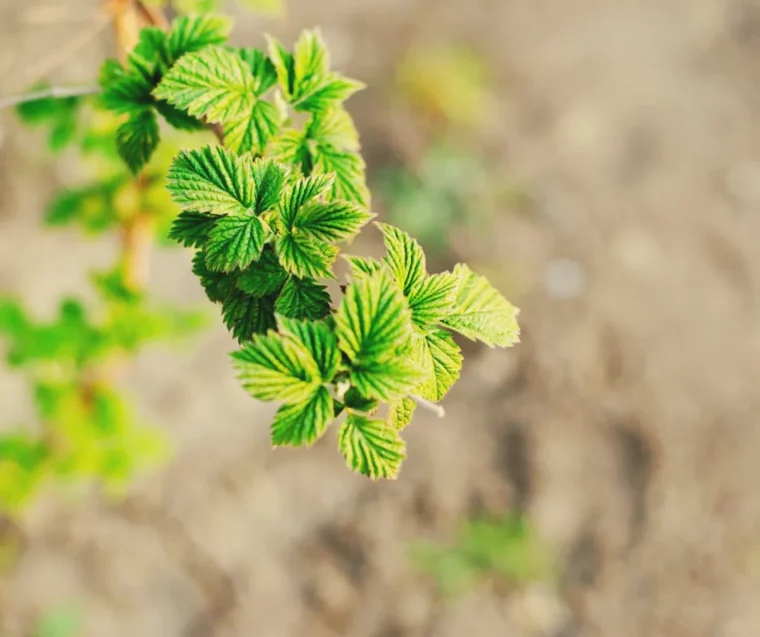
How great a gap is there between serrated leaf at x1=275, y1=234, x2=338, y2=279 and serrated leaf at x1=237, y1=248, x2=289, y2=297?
0.02 meters

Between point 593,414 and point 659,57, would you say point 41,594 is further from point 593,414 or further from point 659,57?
point 659,57

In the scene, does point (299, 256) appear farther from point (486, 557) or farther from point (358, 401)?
point (486, 557)

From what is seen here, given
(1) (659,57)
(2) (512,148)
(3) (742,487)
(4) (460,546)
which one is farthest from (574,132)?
(4) (460,546)

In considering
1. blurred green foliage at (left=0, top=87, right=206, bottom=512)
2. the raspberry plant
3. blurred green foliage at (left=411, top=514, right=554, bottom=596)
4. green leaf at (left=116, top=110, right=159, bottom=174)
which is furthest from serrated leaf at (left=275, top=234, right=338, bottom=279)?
blurred green foliage at (left=411, top=514, right=554, bottom=596)

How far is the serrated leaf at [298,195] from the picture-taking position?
2.46ft

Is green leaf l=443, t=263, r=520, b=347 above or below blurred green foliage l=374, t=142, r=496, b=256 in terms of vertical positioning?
below

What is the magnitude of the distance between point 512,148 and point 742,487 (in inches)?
71.1

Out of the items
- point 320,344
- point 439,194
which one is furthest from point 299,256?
point 439,194

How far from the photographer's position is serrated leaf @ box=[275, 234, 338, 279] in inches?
29.0

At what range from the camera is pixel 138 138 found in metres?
0.96

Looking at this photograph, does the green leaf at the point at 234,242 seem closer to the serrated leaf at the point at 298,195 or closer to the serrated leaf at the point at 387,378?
the serrated leaf at the point at 298,195

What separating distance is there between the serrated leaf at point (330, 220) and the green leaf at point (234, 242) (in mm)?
49

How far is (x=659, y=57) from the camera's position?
3.62 meters

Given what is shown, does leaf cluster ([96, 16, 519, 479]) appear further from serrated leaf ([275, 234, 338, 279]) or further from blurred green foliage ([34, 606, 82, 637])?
blurred green foliage ([34, 606, 82, 637])
